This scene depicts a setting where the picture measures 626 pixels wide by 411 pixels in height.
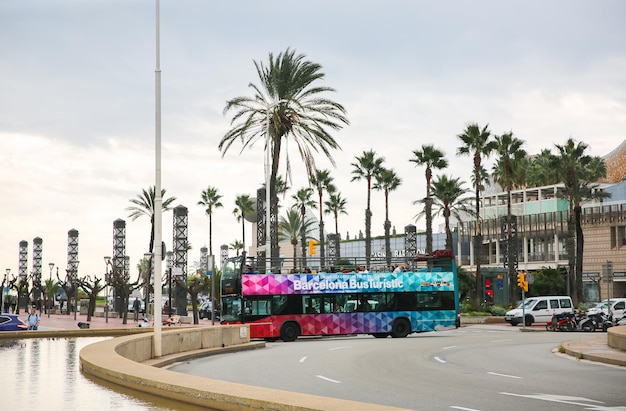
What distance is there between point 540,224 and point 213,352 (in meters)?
71.1

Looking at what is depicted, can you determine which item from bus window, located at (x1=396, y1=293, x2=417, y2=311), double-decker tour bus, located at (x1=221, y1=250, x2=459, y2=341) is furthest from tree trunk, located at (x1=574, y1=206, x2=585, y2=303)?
bus window, located at (x1=396, y1=293, x2=417, y2=311)

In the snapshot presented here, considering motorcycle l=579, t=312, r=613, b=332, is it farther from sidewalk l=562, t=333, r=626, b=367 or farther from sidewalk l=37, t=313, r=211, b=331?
sidewalk l=37, t=313, r=211, b=331

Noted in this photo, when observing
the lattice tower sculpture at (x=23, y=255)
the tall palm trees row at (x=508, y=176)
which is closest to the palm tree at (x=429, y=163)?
the tall palm trees row at (x=508, y=176)

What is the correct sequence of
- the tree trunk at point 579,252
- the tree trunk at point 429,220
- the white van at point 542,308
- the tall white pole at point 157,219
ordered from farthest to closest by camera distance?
the tree trunk at point 429,220, the tree trunk at point 579,252, the white van at point 542,308, the tall white pole at point 157,219

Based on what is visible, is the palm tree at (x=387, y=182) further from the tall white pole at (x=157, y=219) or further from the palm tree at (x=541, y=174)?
the tall white pole at (x=157, y=219)

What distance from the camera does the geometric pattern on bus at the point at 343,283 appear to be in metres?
36.8

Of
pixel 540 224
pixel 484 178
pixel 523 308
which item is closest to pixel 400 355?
pixel 523 308

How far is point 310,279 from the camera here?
3788 cm

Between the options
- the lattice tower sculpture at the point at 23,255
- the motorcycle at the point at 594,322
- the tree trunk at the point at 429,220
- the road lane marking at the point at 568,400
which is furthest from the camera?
the lattice tower sculpture at the point at 23,255

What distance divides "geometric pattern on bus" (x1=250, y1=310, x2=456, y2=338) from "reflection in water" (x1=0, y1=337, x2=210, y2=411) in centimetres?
1683

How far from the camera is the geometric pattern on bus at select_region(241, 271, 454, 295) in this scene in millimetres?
36812

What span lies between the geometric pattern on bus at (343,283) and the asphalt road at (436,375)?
296 inches

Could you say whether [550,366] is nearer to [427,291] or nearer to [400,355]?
[400,355]

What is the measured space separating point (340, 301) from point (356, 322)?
133 cm
